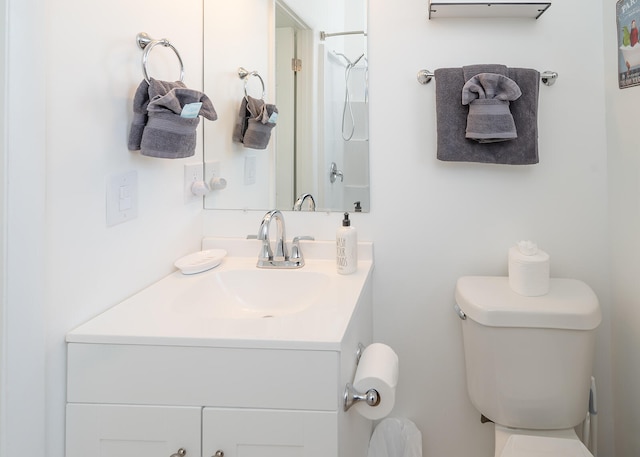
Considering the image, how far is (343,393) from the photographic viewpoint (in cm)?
101

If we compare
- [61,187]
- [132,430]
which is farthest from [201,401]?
[61,187]

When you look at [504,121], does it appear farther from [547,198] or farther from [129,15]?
[129,15]

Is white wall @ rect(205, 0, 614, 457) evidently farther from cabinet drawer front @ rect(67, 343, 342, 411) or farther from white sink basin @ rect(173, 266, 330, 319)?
cabinet drawer front @ rect(67, 343, 342, 411)

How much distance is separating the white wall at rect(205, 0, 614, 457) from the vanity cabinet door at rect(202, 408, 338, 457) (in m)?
0.82

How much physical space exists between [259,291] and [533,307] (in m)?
0.79

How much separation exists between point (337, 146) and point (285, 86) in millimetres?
272

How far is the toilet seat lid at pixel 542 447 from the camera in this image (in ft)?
4.22

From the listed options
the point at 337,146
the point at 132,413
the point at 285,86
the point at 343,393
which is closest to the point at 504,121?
the point at 337,146

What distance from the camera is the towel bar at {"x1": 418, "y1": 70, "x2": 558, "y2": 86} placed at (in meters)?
1.61

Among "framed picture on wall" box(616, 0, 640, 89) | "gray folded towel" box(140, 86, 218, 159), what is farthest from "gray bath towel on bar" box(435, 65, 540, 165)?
"gray folded towel" box(140, 86, 218, 159)

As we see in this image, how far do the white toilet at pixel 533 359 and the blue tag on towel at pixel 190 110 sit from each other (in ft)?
3.02

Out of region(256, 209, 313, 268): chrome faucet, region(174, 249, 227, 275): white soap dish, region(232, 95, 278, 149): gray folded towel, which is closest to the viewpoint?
region(174, 249, 227, 275): white soap dish

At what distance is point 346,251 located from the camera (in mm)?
1520

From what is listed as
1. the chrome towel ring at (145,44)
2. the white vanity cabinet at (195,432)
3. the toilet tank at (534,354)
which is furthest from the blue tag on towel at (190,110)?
the toilet tank at (534,354)
